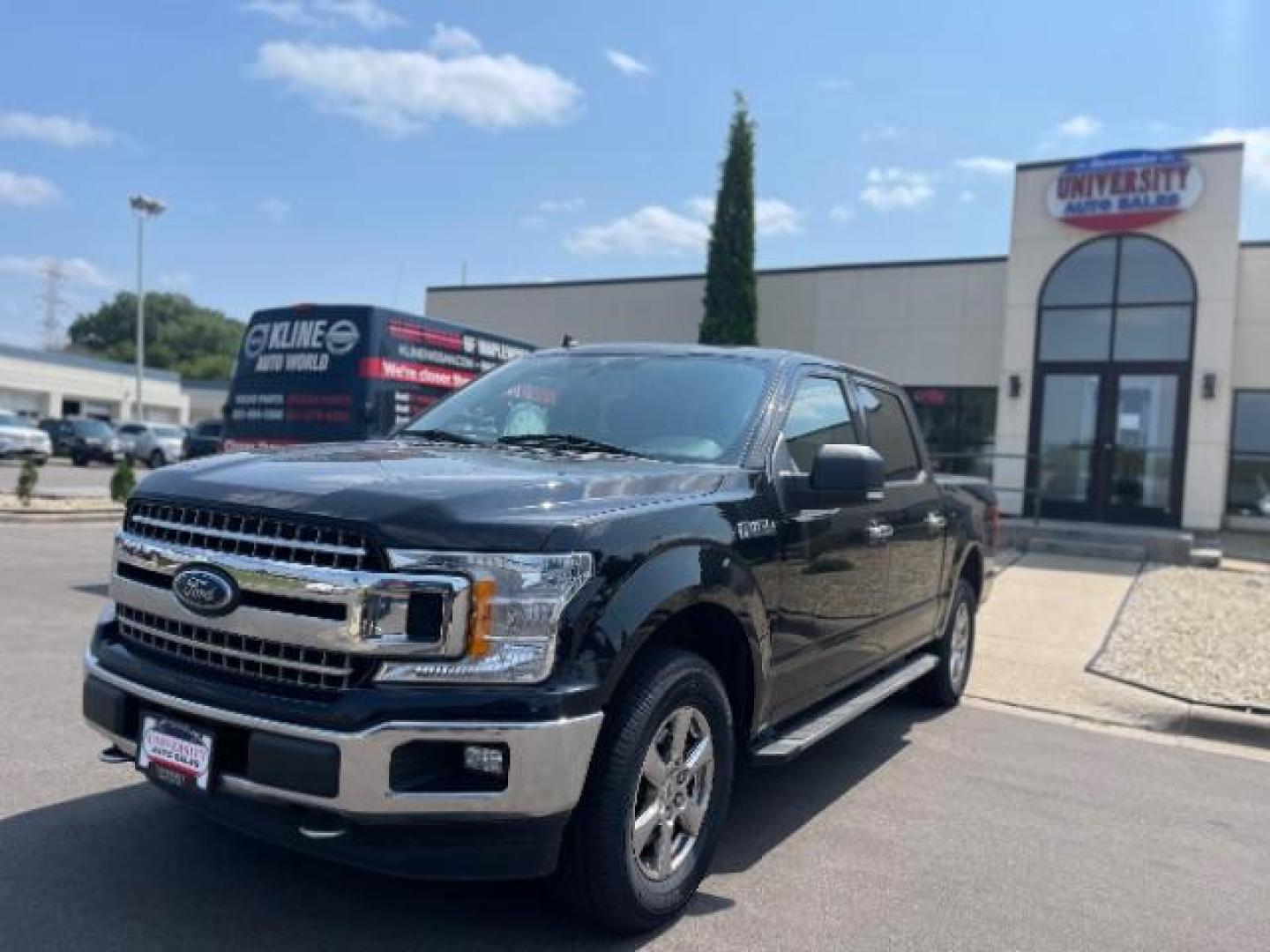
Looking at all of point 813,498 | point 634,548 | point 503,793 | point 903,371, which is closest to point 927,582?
point 813,498

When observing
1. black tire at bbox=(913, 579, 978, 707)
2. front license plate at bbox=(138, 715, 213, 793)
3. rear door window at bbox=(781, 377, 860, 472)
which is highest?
rear door window at bbox=(781, 377, 860, 472)

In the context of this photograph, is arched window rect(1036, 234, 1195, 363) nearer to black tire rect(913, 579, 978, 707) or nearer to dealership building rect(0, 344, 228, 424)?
black tire rect(913, 579, 978, 707)

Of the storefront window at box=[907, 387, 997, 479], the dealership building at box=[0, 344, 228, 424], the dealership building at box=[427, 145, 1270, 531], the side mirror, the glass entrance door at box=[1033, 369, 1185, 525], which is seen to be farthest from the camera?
the dealership building at box=[0, 344, 228, 424]

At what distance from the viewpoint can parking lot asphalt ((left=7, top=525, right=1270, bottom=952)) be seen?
10.4 ft

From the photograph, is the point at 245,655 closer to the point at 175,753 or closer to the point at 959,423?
the point at 175,753

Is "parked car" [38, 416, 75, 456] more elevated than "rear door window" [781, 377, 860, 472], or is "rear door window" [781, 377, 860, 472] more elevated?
"rear door window" [781, 377, 860, 472]

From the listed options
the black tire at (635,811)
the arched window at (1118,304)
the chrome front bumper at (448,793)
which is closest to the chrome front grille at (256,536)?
the chrome front bumper at (448,793)

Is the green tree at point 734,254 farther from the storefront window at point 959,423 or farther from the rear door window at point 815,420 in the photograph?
the rear door window at point 815,420

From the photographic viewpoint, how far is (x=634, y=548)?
308 cm

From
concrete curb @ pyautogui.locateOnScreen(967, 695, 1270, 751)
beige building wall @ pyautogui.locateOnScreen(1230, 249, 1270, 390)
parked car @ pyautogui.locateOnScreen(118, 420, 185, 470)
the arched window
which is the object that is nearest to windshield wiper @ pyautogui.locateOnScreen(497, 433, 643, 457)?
concrete curb @ pyautogui.locateOnScreen(967, 695, 1270, 751)

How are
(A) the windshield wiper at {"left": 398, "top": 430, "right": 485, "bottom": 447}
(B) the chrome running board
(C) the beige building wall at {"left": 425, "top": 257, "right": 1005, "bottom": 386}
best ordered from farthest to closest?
(C) the beige building wall at {"left": 425, "top": 257, "right": 1005, "bottom": 386}
(A) the windshield wiper at {"left": 398, "top": 430, "right": 485, "bottom": 447}
(B) the chrome running board

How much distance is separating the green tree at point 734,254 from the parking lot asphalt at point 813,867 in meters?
16.7

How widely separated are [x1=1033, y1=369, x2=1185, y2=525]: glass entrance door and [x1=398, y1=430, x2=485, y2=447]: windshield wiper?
14.6 metres

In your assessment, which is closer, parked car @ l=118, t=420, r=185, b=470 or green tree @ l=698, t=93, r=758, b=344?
green tree @ l=698, t=93, r=758, b=344
